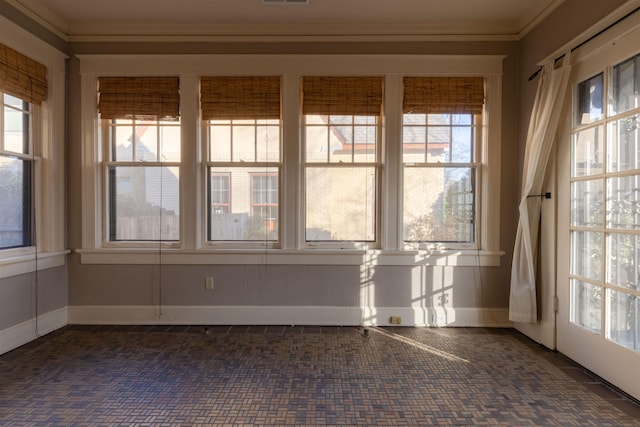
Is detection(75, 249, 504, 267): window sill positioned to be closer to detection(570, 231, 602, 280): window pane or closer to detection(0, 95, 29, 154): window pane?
detection(570, 231, 602, 280): window pane

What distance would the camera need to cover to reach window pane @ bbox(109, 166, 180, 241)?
12.7ft

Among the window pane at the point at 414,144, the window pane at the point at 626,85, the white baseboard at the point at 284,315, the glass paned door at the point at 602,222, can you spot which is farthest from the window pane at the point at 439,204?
the window pane at the point at 626,85

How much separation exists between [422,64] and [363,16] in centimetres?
72

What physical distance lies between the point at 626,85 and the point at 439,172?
1606mm

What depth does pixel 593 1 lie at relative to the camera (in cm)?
274

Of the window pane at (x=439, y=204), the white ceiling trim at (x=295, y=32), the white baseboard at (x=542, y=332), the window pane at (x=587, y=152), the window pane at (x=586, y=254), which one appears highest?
the white ceiling trim at (x=295, y=32)

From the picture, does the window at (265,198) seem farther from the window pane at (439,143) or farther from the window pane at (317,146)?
the window pane at (439,143)

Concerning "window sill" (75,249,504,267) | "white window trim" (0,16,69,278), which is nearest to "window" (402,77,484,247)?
"window sill" (75,249,504,267)

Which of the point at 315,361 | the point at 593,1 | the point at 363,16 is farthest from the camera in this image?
the point at 363,16

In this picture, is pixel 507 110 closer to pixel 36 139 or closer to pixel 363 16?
pixel 363 16

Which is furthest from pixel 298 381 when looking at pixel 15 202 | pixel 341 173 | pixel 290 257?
pixel 15 202

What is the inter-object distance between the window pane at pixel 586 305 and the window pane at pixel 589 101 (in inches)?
47.6

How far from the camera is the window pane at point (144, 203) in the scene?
12.7 feet

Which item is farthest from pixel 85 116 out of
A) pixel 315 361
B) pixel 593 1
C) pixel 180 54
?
pixel 593 1
